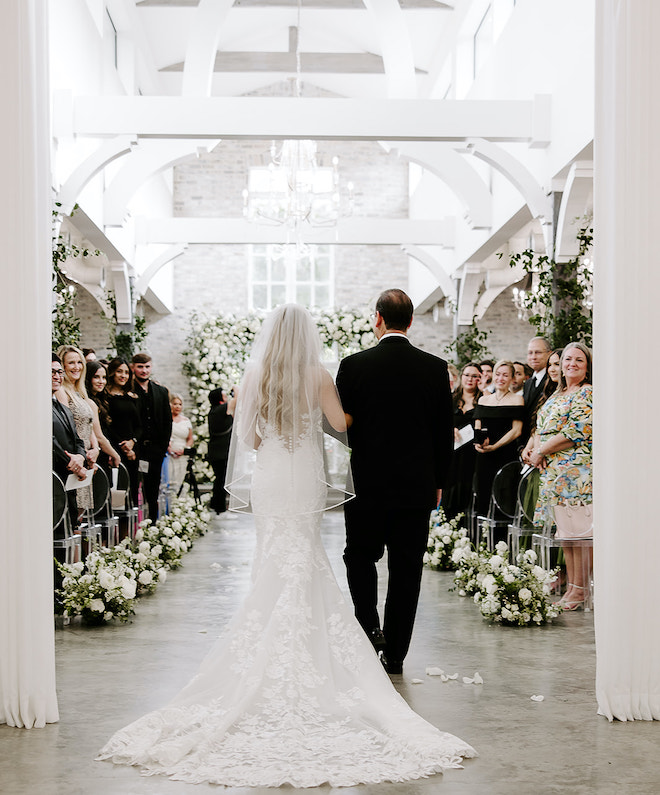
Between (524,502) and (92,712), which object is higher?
(524,502)

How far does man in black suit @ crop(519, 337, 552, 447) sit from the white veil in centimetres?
316

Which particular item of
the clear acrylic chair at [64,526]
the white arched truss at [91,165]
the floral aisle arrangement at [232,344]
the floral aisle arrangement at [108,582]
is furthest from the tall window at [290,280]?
the clear acrylic chair at [64,526]

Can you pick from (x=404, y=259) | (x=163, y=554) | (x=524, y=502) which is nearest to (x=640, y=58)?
(x=524, y=502)

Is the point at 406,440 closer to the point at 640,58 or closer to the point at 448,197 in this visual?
the point at 640,58

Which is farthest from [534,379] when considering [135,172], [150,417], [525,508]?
[135,172]

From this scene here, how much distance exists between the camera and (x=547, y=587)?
18.3ft

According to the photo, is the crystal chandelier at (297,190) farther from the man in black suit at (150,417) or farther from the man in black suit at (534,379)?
the man in black suit at (534,379)

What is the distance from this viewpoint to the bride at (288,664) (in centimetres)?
315

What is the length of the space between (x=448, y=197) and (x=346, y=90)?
16.7 ft

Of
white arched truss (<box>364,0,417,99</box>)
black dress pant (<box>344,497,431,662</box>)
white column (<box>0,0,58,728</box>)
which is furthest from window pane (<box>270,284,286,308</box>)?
white column (<box>0,0,58,728</box>)

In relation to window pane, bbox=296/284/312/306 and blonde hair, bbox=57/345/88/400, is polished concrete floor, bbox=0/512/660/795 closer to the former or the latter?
blonde hair, bbox=57/345/88/400

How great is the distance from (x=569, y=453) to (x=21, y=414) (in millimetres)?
3298

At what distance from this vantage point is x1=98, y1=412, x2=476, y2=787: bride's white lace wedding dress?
3.12m

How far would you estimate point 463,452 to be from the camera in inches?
316
